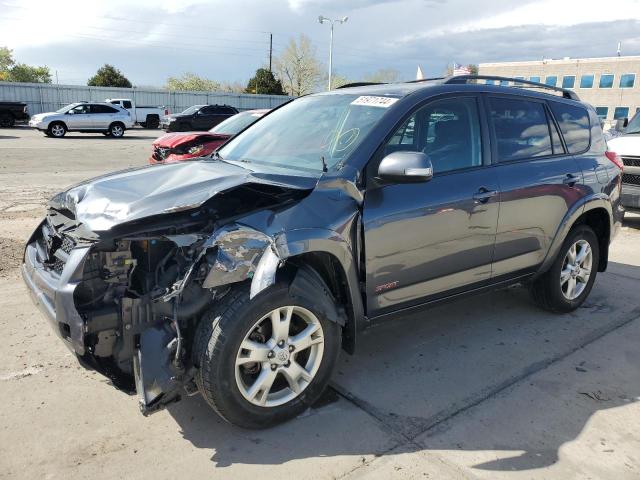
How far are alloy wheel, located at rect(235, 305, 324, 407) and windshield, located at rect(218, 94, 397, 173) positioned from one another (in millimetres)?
927

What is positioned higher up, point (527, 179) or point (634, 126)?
point (634, 126)

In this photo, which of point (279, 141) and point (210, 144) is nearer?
point (279, 141)

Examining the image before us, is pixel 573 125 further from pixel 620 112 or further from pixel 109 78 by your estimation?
pixel 620 112

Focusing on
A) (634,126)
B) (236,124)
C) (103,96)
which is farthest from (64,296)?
(103,96)

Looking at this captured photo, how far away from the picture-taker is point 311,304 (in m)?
2.93

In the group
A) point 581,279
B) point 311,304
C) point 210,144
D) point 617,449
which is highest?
point 210,144

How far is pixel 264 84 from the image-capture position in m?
52.3

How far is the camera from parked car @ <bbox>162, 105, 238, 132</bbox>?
2923 cm

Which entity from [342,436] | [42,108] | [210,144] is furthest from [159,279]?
[42,108]

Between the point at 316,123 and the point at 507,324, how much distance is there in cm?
237

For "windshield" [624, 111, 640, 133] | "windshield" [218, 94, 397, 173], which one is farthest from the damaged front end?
"windshield" [624, 111, 640, 133]

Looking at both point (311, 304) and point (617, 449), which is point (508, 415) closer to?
point (617, 449)

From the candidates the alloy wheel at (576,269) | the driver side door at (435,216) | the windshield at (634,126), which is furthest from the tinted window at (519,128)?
the windshield at (634,126)

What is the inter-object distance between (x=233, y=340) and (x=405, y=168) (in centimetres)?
133
